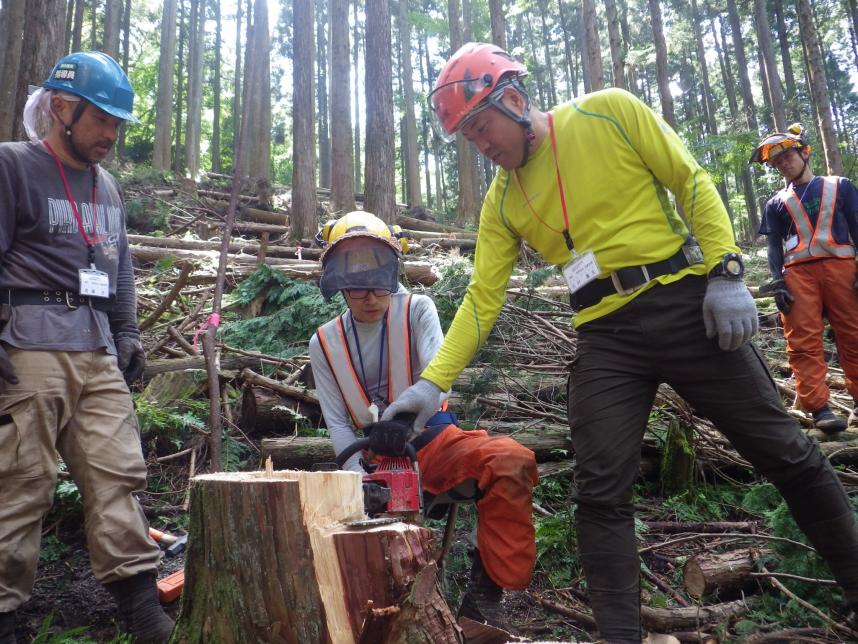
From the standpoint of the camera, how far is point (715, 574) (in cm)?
298

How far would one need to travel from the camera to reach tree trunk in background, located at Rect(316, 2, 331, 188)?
3488 cm

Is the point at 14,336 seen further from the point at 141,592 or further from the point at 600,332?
the point at 600,332

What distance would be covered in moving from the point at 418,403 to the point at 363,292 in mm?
774

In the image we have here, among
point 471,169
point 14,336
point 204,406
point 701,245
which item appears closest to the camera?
point 701,245

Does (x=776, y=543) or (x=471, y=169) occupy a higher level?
(x=471, y=169)

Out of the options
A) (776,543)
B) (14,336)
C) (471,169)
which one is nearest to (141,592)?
(14,336)

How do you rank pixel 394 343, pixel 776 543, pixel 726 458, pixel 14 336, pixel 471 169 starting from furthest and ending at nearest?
pixel 471 169 → pixel 726 458 → pixel 394 343 → pixel 776 543 → pixel 14 336

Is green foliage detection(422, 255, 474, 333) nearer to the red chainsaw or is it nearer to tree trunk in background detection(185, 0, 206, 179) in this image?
the red chainsaw

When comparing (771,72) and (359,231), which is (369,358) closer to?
(359,231)

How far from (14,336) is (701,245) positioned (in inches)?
117

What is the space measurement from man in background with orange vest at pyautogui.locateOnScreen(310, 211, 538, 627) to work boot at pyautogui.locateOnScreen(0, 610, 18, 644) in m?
1.51

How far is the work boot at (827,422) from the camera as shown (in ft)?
15.0

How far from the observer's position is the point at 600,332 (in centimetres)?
260

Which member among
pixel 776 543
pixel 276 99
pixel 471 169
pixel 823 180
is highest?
pixel 276 99
